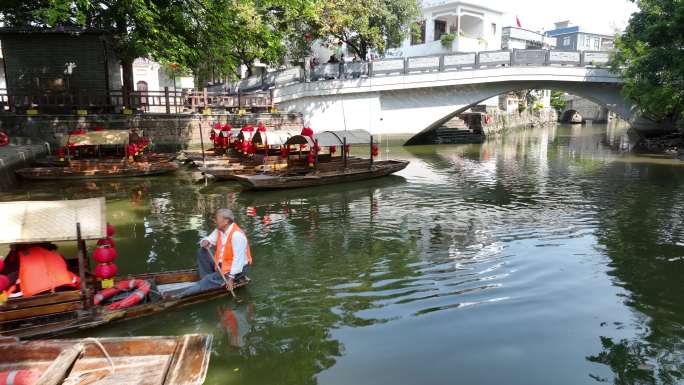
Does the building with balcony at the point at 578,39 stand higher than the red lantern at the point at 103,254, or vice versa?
the building with balcony at the point at 578,39

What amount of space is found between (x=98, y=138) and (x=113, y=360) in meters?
15.4

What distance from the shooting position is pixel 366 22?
29.7 meters

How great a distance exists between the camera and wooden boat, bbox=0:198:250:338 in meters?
6.35

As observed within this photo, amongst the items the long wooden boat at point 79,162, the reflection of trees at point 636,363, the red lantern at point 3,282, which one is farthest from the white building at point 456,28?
the red lantern at point 3,282

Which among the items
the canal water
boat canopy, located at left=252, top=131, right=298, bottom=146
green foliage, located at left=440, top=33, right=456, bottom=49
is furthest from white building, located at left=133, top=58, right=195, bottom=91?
the canal water

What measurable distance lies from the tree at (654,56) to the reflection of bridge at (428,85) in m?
1.66

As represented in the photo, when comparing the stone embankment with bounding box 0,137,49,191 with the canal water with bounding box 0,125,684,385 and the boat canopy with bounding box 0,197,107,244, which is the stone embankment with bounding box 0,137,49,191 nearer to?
the canal water with bounding box 0,125,684,385

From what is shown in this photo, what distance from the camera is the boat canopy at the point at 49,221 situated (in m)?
6.41

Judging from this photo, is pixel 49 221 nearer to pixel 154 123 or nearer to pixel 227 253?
pixel 227 253

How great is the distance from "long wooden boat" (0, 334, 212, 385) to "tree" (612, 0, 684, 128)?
24939 millimetres

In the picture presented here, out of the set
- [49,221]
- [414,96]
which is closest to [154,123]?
[414,96]

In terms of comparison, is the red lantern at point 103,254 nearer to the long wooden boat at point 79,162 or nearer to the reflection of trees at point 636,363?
the reflection of trees at point 636,363

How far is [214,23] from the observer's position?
18.6m

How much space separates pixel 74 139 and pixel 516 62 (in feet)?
75.4
